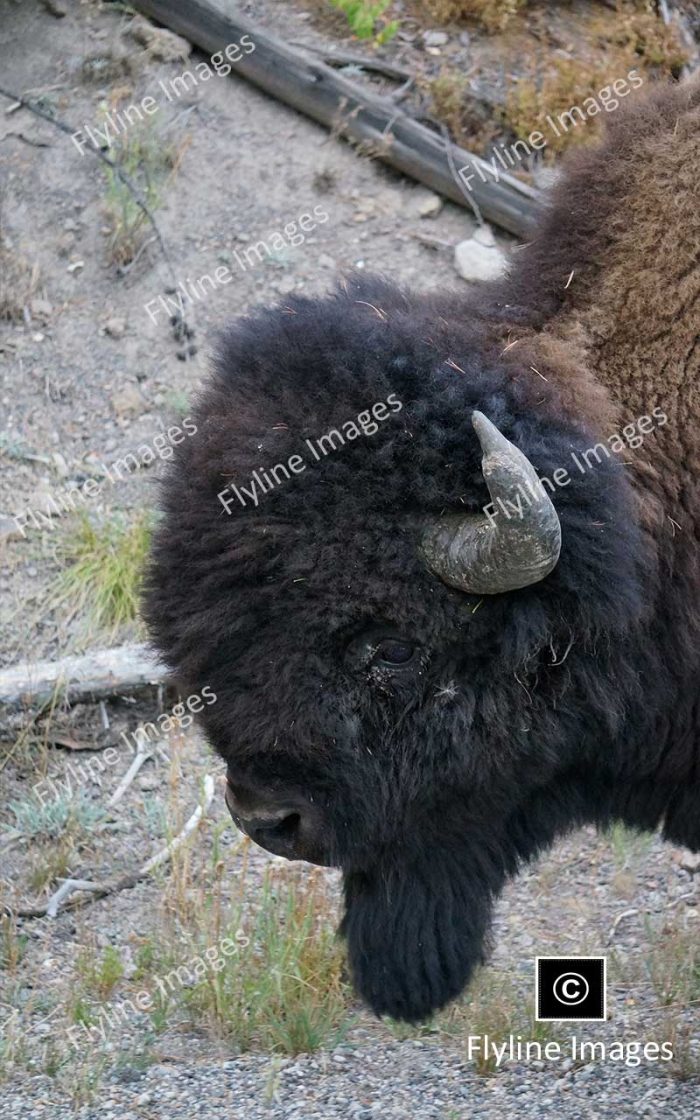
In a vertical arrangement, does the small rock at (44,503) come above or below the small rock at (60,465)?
below

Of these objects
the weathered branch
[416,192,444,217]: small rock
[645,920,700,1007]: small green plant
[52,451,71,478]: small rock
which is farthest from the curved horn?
[416,192,444,217]: small rock

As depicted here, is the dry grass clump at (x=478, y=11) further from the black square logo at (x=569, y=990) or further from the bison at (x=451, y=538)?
the black square logo at (x=569, y=990)

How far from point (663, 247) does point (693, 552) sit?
0.85m

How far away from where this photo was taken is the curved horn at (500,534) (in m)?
3.13

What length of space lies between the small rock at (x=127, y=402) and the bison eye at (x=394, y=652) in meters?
4.44

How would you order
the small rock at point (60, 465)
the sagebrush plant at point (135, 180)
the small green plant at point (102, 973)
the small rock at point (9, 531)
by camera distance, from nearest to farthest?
the small green plant at point (102, 973) → the small rock at point (9, 531) → the small rock at point (60, 465) → the sagebrush plant at point (135, 180)

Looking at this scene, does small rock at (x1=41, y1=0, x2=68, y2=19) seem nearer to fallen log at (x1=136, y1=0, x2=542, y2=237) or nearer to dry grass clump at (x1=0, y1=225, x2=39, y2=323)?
fallen log at (x1=136, y1=0, x2=542, y2=237)

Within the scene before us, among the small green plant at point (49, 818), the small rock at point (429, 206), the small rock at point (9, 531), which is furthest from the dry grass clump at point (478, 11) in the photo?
the small green plant at point (49, 818)

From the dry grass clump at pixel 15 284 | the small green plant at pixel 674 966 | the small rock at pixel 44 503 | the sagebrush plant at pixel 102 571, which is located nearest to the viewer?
the small green plant at pixel 674 966

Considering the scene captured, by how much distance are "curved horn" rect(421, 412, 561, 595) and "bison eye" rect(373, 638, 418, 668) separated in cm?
22

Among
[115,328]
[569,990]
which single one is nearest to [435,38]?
[115,328]

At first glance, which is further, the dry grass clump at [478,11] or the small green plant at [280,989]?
the dry grass clump at [478,11]

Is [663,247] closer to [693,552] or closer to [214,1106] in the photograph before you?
[693,552]

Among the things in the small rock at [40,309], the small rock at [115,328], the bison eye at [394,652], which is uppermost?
the small rock at [40,309]
